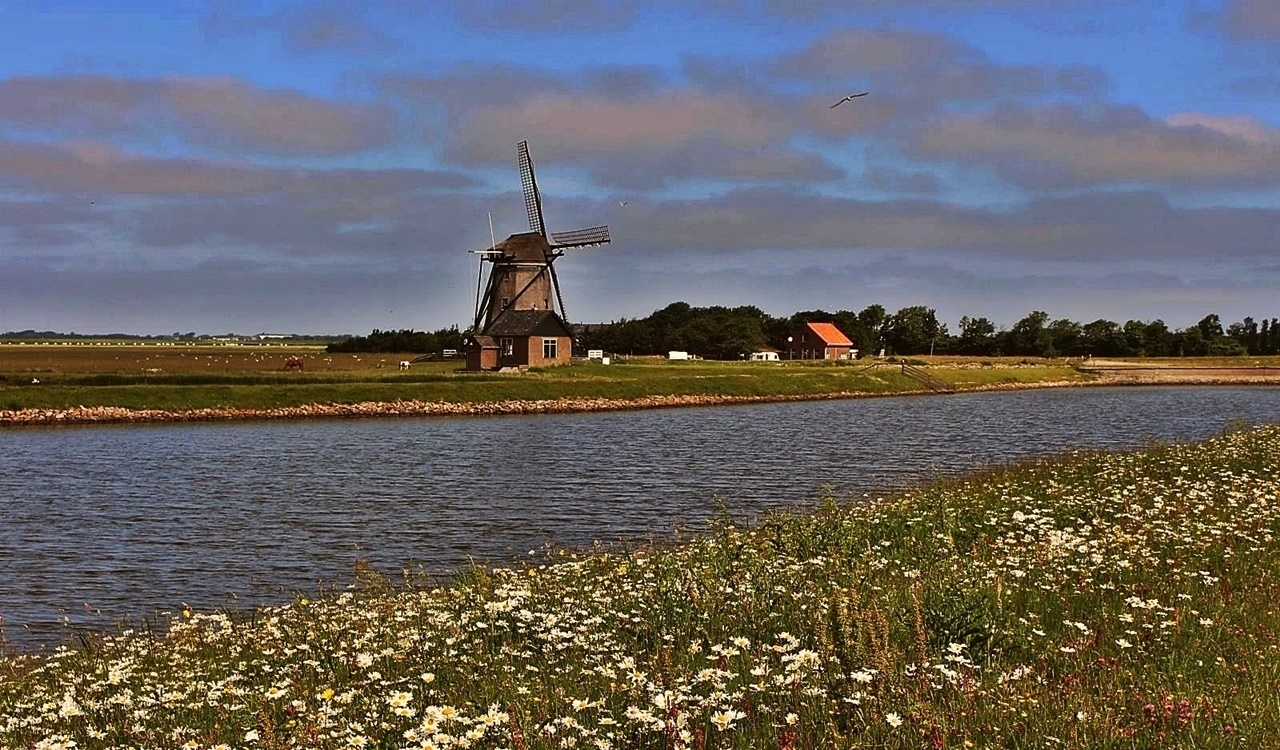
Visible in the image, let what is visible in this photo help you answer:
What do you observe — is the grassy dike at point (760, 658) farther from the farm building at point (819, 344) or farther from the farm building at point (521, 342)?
the farm building at point (819, 344)

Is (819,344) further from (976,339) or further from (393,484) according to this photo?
(393,484)

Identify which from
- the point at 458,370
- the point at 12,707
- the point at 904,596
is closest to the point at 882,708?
the point at 904,596

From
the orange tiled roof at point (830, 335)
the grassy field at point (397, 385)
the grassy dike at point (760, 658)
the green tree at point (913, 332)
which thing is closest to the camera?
the grassy dike at point (760, 658)

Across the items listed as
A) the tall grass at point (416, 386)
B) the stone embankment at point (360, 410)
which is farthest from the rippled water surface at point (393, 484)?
the tall grass at point (416, 386)

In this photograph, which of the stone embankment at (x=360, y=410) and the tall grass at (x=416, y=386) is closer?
the stone embankment at (x=360, y=410)

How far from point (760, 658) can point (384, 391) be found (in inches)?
2508

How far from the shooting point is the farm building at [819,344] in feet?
472

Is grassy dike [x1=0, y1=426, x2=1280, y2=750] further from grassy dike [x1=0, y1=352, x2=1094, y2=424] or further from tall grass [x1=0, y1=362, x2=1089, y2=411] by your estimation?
tall grass [x1=0, y1=362, x2=1089, y2=411]

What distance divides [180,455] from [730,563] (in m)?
36.5

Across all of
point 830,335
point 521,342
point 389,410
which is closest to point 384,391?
point 389,410

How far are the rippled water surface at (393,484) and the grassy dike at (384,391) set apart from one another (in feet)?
15.6

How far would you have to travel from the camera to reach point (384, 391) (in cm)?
6900

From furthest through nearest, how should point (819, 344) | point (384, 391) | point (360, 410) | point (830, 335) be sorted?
point (830, 335)
point (819, 344)
point (384, 391)
point (360, 410)

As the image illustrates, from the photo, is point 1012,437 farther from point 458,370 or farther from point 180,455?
point 458,370
